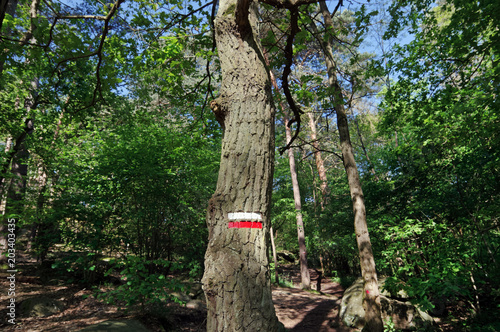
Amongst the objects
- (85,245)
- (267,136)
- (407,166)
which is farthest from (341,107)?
(85,245)

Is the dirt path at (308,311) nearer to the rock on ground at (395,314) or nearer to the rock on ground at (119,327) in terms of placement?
the rock on ground at (395,314)

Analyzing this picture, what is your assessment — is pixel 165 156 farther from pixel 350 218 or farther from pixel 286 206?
pixel 286 206

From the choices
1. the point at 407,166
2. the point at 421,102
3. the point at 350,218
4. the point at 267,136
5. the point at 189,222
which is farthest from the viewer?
the point at 350,218

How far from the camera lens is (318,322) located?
6562mm

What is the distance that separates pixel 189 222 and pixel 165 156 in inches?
75.7

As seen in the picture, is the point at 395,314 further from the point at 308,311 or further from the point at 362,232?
the point at 362,232

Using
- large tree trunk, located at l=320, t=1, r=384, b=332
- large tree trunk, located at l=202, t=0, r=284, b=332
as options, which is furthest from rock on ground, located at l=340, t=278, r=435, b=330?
large tree trunk, located at l=202, t=0, r=284, b=332

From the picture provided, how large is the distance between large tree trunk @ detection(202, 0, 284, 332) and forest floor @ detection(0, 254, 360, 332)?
3.23 m

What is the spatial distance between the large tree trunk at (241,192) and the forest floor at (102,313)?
3.23 metres

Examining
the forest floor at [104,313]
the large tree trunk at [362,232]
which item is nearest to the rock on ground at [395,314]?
the forest floor at [104,313]

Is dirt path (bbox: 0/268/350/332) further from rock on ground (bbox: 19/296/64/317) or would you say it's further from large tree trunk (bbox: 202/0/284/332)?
large tree trunk (bbox: 202/0/284/332)

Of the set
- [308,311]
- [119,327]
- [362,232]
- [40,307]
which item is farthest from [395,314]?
[40,307]

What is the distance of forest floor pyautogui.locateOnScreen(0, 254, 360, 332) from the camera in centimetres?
466

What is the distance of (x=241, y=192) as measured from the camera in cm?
154
